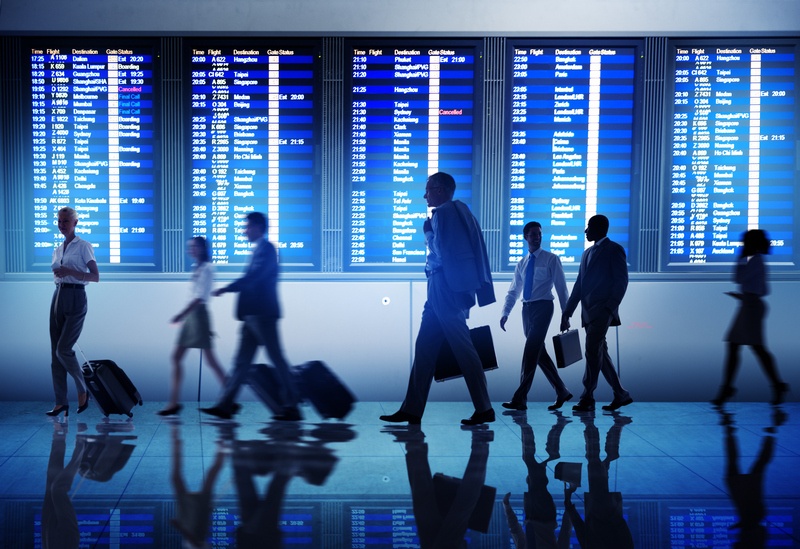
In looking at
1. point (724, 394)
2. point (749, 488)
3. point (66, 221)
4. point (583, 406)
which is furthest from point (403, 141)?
point (749, 488)

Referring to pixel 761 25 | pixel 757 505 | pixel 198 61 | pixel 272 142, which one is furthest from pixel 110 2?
pixel 757 505

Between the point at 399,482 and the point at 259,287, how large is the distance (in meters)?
2.25

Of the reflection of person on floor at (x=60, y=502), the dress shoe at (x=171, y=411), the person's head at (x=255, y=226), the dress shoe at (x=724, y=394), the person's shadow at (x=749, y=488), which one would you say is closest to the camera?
the reflection of person on floor at (x=60, y=502)

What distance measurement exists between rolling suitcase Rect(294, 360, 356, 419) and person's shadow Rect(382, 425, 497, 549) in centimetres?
113

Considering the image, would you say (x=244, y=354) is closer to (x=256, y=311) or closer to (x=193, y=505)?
(x=256, y=311)

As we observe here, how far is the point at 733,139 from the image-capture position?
7.23m

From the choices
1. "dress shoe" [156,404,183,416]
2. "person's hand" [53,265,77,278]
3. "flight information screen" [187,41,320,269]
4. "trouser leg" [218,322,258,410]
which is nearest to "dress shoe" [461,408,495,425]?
"trouser leg" [218,322,258,410]

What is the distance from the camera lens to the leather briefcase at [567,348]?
644 cm

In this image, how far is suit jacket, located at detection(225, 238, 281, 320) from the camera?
580 centimetres

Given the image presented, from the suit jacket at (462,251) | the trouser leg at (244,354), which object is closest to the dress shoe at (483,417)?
the suit jacket at (462,251)

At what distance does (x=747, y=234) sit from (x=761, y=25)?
6.75 feet

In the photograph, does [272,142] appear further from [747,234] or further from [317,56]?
[747,234]

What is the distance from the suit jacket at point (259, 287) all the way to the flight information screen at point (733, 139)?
3.74 m

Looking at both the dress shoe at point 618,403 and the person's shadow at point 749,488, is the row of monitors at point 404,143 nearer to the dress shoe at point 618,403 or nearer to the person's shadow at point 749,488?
the dress shoe at point 618,403
